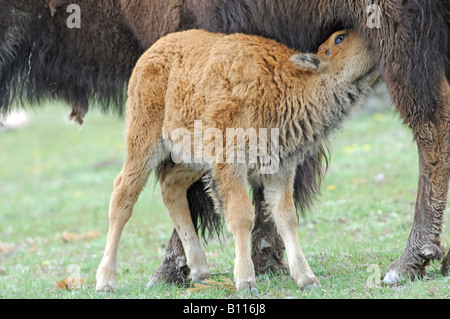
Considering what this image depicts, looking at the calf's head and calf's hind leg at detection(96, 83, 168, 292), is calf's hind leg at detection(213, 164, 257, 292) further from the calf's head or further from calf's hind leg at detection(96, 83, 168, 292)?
the calf's head

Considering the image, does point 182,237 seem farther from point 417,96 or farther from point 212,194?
point 417,96

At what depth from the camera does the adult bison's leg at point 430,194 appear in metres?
4.59

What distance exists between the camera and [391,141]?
12.4 meters

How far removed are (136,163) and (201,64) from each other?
85 centimetres

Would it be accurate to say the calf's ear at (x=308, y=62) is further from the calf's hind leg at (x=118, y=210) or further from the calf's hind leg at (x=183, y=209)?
the calf's hind leg at (x=118, y=210)

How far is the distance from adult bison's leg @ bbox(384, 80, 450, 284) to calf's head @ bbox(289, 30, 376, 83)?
21.1 inches

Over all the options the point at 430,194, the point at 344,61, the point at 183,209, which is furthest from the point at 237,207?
the point at 430,194

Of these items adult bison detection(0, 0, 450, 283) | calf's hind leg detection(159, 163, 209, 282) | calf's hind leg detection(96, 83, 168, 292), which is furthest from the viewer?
calf's hind leg detection(159, 163, 209, 282)

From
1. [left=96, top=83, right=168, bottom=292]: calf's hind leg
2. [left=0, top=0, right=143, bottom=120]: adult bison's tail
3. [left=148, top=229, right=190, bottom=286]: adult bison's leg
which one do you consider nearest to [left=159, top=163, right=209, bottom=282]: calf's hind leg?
[left=148, top=229, right=190, bottom=286]: adult bison's leg

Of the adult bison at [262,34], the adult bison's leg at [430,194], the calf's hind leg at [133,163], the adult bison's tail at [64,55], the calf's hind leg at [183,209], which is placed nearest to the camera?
the adult bison at [262,34]

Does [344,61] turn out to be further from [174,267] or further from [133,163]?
[174,267]

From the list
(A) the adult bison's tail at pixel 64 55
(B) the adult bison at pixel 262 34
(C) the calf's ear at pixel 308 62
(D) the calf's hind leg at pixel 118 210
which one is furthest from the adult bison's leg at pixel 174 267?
(C) the calf's ear at pixel 308 62

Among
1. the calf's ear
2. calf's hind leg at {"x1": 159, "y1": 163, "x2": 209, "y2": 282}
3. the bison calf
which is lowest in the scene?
calf's hind leg at {"x1": 159, "y1": 163, "x2": 209, "y2": 282}

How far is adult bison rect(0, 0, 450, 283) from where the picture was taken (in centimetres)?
448
